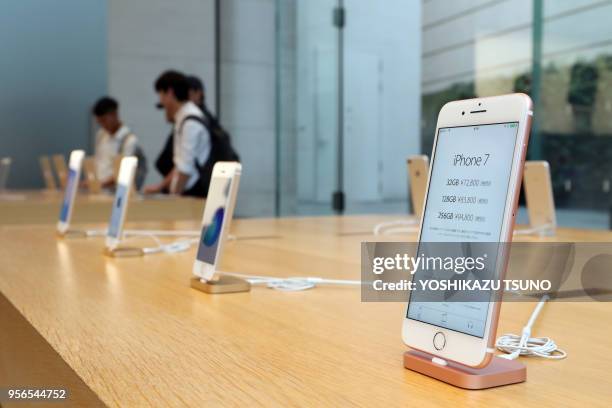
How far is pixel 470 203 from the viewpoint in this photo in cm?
68

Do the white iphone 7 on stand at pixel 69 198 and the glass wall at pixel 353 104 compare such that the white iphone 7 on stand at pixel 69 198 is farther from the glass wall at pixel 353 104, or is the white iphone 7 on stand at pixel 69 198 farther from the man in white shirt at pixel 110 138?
the glass wall at pixel 353 104

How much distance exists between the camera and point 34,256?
165cm

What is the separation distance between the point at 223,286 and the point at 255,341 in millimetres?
317

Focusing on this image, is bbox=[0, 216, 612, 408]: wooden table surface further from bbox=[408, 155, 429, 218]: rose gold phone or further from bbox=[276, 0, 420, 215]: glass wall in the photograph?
bbox=[276, 0, 420, 215]: glass wall

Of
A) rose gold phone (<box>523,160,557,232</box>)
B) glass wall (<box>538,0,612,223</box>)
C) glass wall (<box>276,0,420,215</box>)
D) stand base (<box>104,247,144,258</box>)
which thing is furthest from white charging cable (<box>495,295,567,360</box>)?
glass wall (<box>276,0,420,215</box>)

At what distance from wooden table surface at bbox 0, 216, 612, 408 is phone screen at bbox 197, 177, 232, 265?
0.21 feet

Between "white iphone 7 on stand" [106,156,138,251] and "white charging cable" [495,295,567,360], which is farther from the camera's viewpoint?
"white iphone 7 on stand" [106,156,138,251]

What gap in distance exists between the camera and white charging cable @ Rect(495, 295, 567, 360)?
2.39 feet

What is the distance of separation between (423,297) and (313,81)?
6.17 metres

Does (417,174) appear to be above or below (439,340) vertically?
above

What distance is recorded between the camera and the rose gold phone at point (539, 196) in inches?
80.5

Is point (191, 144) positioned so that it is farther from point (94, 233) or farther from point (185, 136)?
point (94, 233)

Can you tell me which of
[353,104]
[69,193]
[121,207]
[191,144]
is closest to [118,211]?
[121,207]

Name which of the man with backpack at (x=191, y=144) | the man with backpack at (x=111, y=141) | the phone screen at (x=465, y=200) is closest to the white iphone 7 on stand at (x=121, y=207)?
the phone screen at (x=465, y=200)
